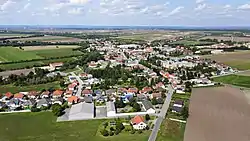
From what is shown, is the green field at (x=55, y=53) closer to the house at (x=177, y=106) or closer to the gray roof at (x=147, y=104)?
the gray roof at (x=147, y=104)

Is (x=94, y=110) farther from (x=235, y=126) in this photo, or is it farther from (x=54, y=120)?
(x=235, y=126)

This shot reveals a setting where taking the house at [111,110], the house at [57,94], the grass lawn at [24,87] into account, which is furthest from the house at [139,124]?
the grass lawn at [24,87]

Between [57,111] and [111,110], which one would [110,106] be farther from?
[57,111]

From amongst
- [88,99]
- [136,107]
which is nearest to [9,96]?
[88,99]

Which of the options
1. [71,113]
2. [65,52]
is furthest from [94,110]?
[65,52]

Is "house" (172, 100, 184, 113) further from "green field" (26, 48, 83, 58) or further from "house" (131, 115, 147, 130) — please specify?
"green field" (26, 48, 83, 58)

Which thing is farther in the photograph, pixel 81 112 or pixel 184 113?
pixel 81 112

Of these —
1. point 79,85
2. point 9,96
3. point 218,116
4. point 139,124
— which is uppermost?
point 139,124
